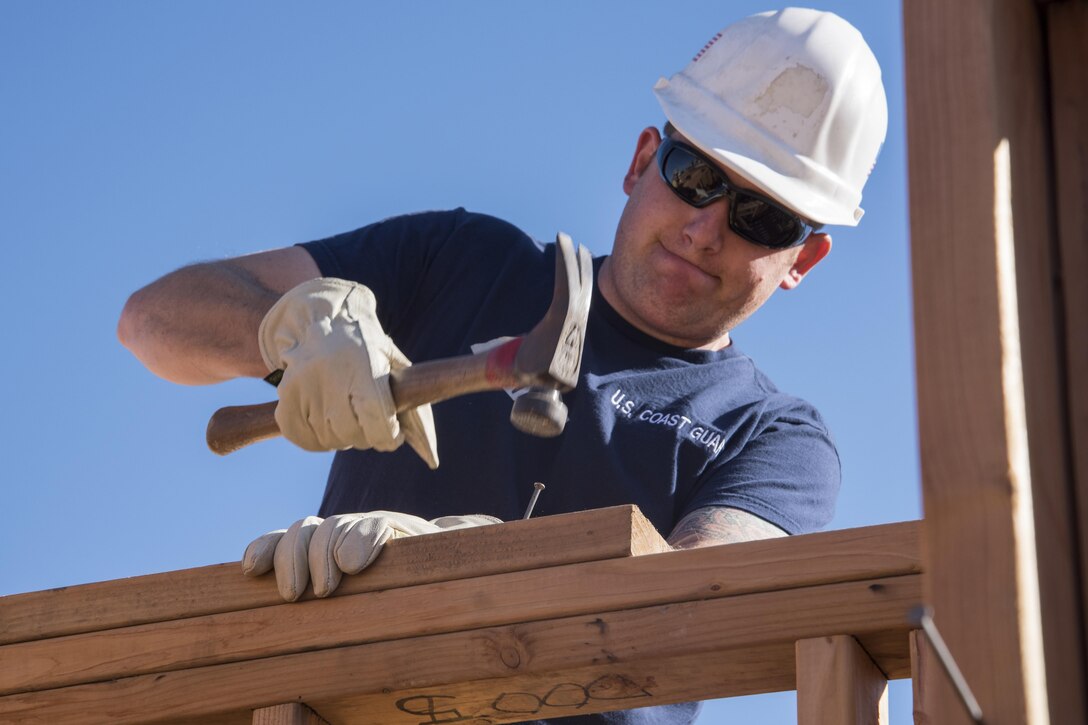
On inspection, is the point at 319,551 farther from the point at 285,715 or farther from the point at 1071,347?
the point at 1071,347

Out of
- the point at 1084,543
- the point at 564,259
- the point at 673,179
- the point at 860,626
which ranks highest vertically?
the point at 673,179

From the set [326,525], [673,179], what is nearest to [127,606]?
[326,525]

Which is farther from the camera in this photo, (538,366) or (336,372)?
(336,372)

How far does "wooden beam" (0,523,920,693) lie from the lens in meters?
2.12

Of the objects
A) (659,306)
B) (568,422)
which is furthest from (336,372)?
(659,306)

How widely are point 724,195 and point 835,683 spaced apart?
2321mm

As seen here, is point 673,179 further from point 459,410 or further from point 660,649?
point 660,649

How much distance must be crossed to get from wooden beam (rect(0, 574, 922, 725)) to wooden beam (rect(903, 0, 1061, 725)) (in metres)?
0.65

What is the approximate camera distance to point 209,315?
377 centimetres

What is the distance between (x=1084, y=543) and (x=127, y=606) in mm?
1604

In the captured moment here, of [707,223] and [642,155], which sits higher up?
[642,155]

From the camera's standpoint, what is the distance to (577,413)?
394 cm

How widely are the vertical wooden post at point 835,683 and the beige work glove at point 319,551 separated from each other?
59cm

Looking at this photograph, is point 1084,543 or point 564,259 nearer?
point 1084,543
